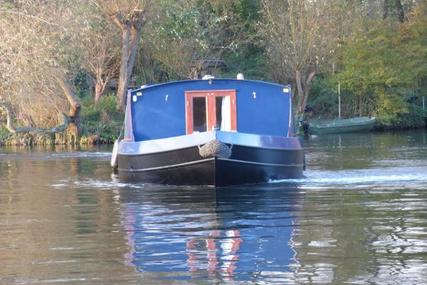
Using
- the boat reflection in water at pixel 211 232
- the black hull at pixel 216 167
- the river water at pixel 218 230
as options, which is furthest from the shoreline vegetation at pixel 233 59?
the boat reflection in water at pixel 211 232

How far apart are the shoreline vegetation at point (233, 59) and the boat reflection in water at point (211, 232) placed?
15.0m

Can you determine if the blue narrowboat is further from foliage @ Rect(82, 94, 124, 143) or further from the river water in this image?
foliage @ Rect(82, 94, 124, 143)

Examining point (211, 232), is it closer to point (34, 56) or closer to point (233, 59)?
point (34, 56)

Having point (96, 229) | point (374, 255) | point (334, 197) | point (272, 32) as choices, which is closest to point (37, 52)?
point (334, 197)

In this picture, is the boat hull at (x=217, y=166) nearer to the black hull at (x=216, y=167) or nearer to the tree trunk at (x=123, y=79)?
the black hull at (x=216, y=167)

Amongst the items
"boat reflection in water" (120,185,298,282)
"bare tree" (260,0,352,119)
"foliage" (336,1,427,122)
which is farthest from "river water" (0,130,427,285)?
"foliage" (336,1,427,122)

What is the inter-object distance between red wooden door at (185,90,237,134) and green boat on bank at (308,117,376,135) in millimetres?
25526

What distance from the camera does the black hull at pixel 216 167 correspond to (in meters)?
20.4

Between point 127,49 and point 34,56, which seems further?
point 127,49

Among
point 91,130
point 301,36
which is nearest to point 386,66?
point 301,36

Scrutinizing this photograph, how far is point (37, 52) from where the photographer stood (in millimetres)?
27031

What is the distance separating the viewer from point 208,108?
22.3 meters

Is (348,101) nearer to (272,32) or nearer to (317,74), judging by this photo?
(317,74)

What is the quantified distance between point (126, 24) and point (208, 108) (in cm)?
2059
